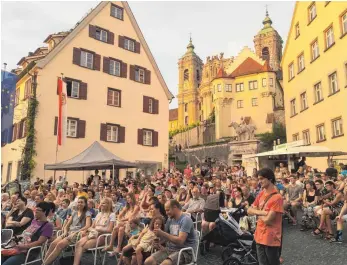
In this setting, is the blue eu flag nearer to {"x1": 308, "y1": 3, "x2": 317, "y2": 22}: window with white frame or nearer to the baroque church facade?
{"x1": 308, "y1": 3, "x2": 317, "y2": 22}: window with white frame

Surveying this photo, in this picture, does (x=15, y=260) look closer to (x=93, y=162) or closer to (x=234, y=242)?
(x=234, y=242)

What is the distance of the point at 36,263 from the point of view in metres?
6.66

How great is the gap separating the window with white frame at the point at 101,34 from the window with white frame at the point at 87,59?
5.74 feet

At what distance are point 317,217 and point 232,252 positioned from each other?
4.86 m

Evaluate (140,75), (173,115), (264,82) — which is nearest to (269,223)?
(140,75)

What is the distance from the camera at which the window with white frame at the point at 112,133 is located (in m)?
26.9

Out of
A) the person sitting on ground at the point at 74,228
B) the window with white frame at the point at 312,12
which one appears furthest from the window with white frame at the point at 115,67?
the person sitting on ground at the point at 74,228

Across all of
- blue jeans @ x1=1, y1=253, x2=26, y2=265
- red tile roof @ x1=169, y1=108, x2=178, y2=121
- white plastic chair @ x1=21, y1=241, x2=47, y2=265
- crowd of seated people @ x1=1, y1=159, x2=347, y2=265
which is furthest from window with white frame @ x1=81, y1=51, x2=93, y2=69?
red tile roof @ x1=169, y1=108, x2=178, y2=121

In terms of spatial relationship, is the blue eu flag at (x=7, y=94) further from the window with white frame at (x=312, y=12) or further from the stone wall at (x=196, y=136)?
the stone wall at (x=196, y=136)

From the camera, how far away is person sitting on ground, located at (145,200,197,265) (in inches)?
215

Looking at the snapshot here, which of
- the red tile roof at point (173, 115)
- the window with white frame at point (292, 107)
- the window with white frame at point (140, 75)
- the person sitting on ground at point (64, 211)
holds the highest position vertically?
the red tile roof at point (173, 115)

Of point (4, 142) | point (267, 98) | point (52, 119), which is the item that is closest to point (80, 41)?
point (52, 119)

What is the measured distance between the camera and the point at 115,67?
28203 mm

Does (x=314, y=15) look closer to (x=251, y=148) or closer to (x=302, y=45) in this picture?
(x=302, y=45)
